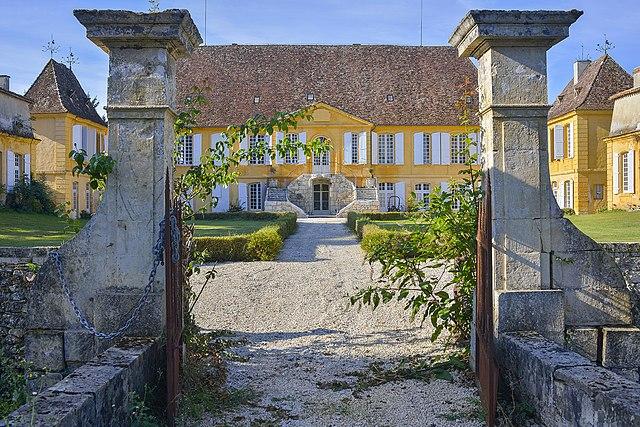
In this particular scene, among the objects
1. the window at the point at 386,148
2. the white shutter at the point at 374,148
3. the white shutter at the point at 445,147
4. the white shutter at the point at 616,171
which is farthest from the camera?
the window at the point at 386,148

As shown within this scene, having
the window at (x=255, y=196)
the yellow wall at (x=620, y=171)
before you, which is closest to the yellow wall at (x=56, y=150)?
the window at (x=255, y=196)

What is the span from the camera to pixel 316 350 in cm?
657

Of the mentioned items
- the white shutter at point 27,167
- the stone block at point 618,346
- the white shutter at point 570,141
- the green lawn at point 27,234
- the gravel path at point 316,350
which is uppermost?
Answer: the white shutter at point 570,141

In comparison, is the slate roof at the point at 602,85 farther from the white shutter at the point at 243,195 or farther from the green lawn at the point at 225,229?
the white shutter at the point at 243,195

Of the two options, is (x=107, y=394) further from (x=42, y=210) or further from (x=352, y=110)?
(x=352, y=110)

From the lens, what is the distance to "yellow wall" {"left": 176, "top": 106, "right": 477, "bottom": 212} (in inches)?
1398

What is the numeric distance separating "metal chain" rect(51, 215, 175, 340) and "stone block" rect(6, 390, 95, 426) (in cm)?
122

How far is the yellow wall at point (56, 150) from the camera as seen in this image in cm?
2886

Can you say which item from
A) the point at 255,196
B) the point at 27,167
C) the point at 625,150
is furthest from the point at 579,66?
the point at 27,167

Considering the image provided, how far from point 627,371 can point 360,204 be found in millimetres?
27795

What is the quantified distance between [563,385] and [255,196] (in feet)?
107

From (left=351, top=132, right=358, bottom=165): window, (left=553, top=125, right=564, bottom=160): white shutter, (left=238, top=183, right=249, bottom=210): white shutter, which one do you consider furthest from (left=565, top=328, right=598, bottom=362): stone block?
(left=351, top=132, right=358, bottom=165): window

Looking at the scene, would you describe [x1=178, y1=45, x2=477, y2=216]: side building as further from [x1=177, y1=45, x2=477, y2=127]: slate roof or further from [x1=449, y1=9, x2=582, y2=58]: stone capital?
[x1=449, y1=9, x2=582, y2=58]: stone capital

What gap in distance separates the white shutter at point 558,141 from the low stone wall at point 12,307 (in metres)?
A: 27.5
